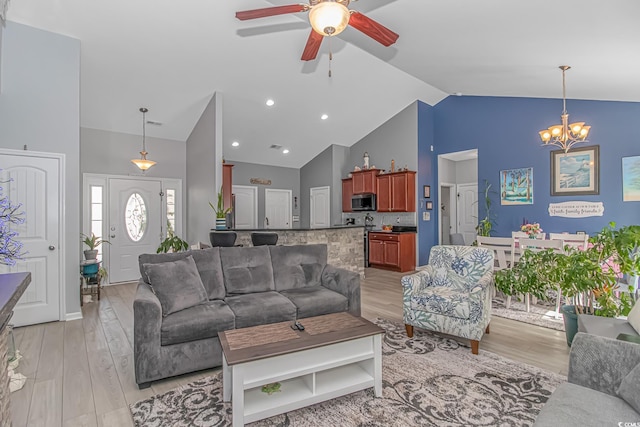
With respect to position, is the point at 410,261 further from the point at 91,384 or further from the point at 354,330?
the point at 91,384

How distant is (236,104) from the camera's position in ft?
19.7

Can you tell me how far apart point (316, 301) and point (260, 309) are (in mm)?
575

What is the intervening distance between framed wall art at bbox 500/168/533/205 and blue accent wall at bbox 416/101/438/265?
5.18 feet

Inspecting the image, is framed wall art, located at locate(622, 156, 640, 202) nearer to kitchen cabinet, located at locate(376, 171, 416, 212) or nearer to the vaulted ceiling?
the vaulted ceiling

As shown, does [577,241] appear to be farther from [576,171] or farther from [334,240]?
[334,240]

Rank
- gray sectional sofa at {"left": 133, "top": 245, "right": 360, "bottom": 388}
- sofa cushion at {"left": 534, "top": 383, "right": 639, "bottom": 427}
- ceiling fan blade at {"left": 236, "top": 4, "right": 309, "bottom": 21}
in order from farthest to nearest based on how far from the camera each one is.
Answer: gray sectional sofa at {"left": 133, "top": 245, "right": 360, "bottom": 388} → ceiling fan blade at {"left": 236, "top": 4, "right": 309, "bottom": 21} → sofa cushion at {"left": 534, "top": 383, "right": 639, "bottom": 427}

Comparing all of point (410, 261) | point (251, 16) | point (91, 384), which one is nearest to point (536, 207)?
point (410, 261)

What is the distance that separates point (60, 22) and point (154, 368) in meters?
4.10

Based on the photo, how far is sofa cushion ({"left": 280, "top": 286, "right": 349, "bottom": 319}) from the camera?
3059 mm

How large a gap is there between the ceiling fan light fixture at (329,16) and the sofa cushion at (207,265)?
2.34 meters

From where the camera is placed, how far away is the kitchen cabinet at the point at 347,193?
834cm

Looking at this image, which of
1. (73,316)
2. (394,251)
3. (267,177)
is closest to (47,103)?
(73,316)

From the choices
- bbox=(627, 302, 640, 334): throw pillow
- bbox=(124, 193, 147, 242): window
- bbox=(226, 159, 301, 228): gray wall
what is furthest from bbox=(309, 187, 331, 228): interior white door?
bbox=(627, 302, 640, 334): throw pillow

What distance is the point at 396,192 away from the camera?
7.36m
